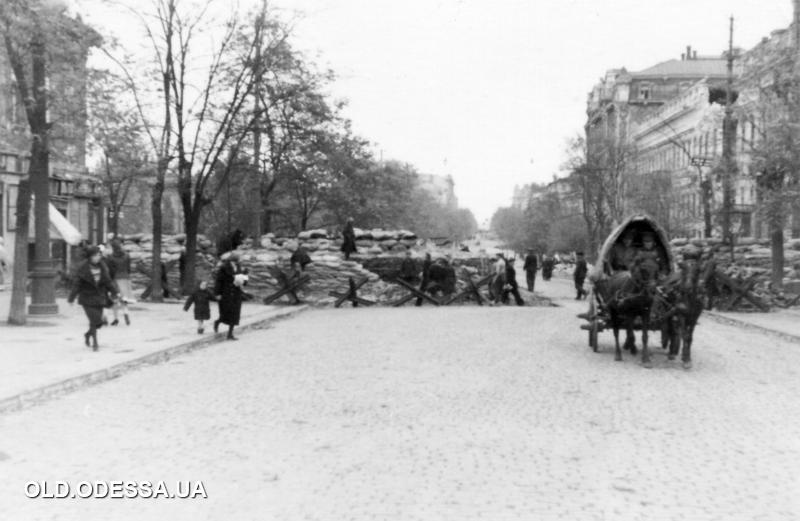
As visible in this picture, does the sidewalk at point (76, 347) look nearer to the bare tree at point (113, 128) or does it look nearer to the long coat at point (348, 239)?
the bare tree at point (113, 128)

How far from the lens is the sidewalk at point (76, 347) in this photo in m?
10.6

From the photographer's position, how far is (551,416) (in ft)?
28.7

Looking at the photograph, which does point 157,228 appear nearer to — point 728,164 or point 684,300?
point 728,164

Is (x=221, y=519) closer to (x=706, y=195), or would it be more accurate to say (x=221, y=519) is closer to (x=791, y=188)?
(x=791, y=188)

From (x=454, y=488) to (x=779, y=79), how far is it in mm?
23140

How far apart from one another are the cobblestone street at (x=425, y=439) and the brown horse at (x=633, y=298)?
2.06ft

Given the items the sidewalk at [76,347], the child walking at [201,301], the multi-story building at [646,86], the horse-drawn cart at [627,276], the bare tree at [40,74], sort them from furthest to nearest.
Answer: the multi-story building at [646,86]
the child walking at [201,301]
the bare tree at [40,74]
the horse-drawn cart at [627,276]
the sidewalk at [76,347]

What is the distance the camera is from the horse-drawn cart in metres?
13.0

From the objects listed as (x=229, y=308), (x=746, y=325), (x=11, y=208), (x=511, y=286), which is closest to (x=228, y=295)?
(x=229, y=308)

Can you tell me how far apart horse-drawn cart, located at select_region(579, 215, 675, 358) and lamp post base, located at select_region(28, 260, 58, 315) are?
1157cm

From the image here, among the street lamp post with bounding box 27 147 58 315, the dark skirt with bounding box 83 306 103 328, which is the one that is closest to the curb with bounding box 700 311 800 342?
the dark skirt with bounding box 83 306 103 328

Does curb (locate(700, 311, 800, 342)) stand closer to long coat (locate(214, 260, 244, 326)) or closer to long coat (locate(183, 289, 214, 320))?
long coat (locate(214, 260, 244, 326))

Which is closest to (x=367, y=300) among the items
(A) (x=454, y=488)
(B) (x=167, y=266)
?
(B) (x=167, y=266)

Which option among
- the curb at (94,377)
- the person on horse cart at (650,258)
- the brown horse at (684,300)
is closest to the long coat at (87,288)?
the curb at (94,377)
